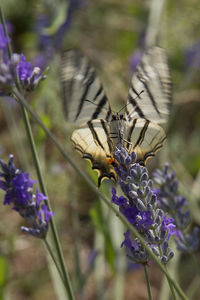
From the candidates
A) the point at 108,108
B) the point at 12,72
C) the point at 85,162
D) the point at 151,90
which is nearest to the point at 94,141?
the point at 108,108

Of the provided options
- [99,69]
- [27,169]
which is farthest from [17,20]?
[27,169]

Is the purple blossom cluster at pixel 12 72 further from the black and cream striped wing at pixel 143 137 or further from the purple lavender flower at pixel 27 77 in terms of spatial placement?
the black and cream striped wing at pixel 143 137

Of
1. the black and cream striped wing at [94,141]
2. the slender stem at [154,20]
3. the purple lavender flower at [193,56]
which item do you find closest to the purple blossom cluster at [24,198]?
the black and cream striped wing at [94,141]

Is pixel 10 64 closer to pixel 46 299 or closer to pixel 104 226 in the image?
pixel 104 226

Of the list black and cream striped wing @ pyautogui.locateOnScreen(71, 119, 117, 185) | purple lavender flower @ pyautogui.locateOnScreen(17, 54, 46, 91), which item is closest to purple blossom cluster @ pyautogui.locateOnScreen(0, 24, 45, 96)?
purple lavender flower @ pyautogui.locateOnScreen(17, 54, 46, 91)

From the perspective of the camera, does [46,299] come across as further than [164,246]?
Yes

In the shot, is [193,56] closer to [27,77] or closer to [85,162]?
[85,162]
